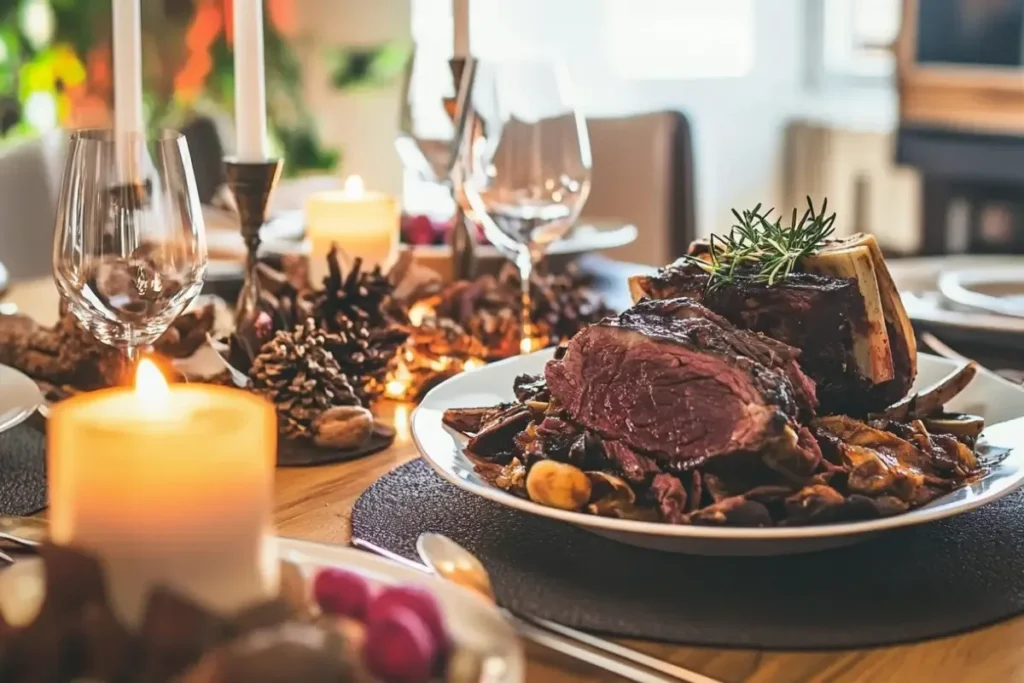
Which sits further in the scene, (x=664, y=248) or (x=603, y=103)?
(x=603, y=103)

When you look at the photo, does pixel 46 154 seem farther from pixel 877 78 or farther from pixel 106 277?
pixel 877 78

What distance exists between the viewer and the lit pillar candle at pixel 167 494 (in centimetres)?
49

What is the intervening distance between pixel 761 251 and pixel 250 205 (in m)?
0.51

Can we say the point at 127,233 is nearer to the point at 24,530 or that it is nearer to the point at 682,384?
the point at 24,530

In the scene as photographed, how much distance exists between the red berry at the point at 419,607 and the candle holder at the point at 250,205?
2.31ft

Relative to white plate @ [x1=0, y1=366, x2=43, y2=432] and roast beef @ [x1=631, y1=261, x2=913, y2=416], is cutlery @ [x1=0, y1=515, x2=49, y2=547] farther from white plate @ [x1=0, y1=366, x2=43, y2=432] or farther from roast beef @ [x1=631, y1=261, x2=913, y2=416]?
roast beef @ [x1=631, y1=261, x2=913, y2=416]

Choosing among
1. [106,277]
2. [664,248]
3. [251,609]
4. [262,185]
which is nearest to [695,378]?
[251,609]

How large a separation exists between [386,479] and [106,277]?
257 millimetres

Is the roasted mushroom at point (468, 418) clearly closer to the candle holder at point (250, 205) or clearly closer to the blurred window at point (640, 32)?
the candle holder at point (250, 205)

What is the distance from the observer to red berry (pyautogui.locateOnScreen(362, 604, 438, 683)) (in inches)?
18.9

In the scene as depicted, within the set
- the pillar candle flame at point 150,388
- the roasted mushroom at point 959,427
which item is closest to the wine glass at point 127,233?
the pillar candle flame at point 150,388

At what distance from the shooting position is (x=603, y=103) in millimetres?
4645

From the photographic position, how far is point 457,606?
547mm

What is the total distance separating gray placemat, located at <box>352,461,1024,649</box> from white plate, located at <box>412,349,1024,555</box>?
2 cm
